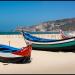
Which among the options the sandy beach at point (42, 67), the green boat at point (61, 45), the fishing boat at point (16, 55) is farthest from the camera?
the green boat at point (61, 45)

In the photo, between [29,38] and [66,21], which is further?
[66,21]

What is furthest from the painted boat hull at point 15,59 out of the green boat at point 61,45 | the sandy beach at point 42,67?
the green boat at point 61,45

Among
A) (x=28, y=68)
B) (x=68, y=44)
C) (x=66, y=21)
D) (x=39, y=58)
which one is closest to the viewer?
(x=28, y=68)

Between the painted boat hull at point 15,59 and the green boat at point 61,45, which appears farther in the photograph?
the green boat at point 61,45

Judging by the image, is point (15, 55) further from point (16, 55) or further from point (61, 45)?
point (61, 45)

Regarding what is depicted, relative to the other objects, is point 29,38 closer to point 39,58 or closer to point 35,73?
point 39,58

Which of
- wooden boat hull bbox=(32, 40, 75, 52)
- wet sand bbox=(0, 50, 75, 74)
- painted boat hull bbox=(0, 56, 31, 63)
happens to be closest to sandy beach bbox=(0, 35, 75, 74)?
wet sand bbox=(0, 50, 75, 74)

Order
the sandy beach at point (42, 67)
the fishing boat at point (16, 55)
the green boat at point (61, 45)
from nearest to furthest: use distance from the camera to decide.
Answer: the sandy beach at point (42, 67)
the fishing boat at point (16, 55)
the green boat at point (61, 45)

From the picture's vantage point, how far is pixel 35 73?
10578mm

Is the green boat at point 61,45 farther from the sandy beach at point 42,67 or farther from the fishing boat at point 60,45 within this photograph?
the sandy beach at point 42,67

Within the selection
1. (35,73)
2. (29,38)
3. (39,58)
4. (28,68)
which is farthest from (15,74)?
(29,38)

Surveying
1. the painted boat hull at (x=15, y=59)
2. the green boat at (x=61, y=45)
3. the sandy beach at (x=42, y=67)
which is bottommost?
the sandy beach at (x=42, y=67)

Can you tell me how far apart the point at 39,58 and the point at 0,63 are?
2527 mm

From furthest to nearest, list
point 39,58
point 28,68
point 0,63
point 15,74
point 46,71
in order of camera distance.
→ 1. point 39,58
2. point 0,63
3. point 28,68
4. point 46,71
5. point 15,74
